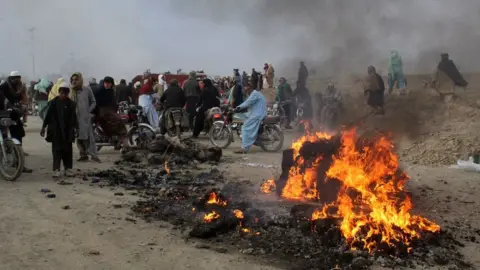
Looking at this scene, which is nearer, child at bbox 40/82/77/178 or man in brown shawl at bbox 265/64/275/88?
child at bbox 40/82/77/178

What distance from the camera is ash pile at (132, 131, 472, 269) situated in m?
4.86

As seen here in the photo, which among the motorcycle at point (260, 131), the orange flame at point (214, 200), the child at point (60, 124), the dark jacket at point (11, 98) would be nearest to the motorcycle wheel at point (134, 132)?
the motorcycle at point (260, 131)

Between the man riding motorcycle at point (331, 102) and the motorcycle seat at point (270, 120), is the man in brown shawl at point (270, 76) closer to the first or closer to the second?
the man riding motorcycle at point (331, 102)

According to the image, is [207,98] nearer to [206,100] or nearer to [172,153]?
[206,100]

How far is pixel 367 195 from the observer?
5953 millimetres

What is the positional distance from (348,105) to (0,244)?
1185cm

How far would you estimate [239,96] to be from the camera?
1588cm

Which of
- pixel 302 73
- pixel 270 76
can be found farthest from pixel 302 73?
pixel 270 76

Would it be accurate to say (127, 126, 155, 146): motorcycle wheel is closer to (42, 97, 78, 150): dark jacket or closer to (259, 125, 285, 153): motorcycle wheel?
(259, 125, 285, 153): motorcycle wheel

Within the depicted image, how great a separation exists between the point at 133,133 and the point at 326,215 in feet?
24.8

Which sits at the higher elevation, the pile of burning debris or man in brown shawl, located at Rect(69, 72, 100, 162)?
man in brown shawl, located at Rect(69, 72, 100, 162)

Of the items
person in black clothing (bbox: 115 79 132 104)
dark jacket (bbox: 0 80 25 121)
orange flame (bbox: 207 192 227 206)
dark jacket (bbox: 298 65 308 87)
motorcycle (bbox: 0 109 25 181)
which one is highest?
dark jacket (bbox: 298 65 308 87)

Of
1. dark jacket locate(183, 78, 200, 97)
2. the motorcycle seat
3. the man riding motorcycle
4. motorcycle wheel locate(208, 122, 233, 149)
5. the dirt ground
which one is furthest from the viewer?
dark jacket locate(183, 78, 200, 97)

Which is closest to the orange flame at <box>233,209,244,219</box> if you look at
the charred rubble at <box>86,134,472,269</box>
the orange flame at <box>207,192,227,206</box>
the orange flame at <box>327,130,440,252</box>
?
the charred rubble at <box>86,134,472,269</box>
